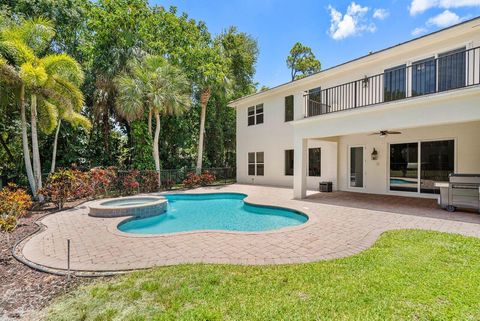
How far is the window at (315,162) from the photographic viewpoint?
14688 mm

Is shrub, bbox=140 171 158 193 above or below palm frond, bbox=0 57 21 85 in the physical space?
below

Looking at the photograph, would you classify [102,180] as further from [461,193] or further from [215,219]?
[461,193]

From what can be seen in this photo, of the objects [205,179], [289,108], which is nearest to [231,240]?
[289,108]

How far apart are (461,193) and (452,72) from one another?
4464 millimetres

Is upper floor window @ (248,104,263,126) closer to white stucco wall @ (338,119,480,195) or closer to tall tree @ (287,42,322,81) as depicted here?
white stucco wall @ (338,119,480,195)

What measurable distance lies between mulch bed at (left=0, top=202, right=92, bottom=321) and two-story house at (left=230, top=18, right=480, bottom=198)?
941cm

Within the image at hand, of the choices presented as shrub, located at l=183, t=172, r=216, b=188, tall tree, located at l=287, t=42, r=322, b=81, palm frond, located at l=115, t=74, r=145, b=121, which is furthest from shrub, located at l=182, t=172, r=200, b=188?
tall tree, located at l=287, t=42, r=322, b=81

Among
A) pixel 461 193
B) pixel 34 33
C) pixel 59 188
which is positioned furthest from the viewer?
pixel 59 188

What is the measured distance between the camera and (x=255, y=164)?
1855 cm

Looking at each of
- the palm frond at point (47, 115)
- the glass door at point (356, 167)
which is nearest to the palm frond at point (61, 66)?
the palm frond at point (47, 115)

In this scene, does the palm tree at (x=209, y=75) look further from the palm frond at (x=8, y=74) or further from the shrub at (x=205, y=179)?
the palm frond at (x=8, y=74)

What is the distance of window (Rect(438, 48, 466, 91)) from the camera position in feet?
29.7

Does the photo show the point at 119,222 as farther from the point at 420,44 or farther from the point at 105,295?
the point at 420,44

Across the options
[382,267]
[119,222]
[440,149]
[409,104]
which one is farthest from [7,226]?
[440,149]
